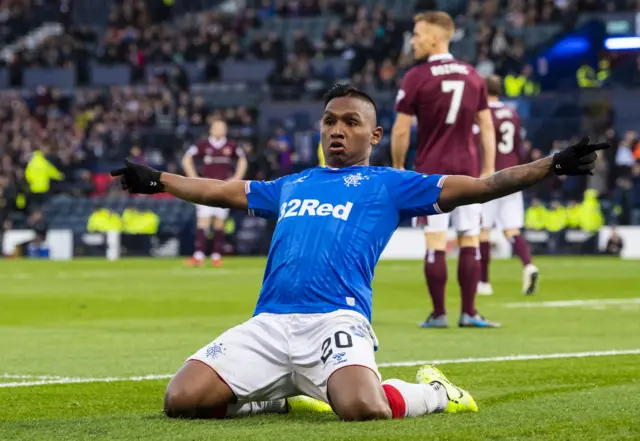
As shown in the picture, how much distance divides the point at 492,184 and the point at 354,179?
0.71m

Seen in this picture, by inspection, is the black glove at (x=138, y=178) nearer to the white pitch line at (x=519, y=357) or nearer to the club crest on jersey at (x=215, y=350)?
the club crest on jersey at (x=215, y=350)

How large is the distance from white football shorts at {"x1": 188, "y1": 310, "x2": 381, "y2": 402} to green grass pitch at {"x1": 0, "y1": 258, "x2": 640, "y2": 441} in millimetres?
149

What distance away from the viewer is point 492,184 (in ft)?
20.2

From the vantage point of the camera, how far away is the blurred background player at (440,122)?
452 inches

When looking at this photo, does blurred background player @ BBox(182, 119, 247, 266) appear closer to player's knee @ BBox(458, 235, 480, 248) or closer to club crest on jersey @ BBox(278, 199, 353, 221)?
player's knee @ BBox(458, 235, 480, 248)

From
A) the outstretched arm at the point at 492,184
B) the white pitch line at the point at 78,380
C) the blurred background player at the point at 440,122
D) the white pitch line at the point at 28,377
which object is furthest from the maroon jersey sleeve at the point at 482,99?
the outstretched arm at the point at 492,184

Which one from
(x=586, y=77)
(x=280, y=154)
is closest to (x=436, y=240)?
(x=280, y=154)

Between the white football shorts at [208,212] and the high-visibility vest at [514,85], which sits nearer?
the white football shorts at [208,212]

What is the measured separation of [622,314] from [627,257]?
48.2 feet

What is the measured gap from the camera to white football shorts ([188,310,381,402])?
6.08 m

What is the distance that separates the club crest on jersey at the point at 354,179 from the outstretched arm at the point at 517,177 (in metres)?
0.39

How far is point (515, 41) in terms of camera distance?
34656 millimetres

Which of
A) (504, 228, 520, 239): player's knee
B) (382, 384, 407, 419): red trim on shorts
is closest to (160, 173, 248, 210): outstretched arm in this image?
(382, 384, 407, 419): red trim on shorts

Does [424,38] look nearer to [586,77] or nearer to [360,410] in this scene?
[360,410]
